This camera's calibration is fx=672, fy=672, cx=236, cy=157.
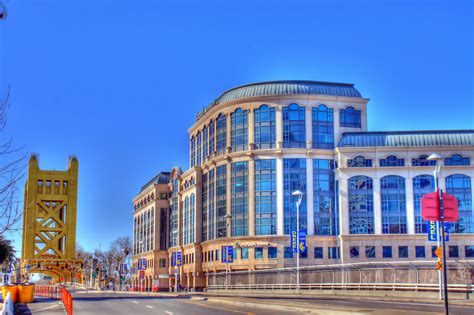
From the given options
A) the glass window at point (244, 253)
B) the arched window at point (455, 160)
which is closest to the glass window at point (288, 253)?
the glass window at point (244, 253)

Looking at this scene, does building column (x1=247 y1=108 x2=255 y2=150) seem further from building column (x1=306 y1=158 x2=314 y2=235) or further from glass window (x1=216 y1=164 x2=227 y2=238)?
building column (x1=306 y1=158 x2=314 y2=235)

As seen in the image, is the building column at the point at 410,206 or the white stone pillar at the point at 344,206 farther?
the white stone pillar at the point at 344,206

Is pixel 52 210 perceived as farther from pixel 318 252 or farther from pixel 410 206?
pixel 410 206

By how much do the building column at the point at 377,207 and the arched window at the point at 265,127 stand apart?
1563 cm

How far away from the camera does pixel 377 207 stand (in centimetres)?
9069

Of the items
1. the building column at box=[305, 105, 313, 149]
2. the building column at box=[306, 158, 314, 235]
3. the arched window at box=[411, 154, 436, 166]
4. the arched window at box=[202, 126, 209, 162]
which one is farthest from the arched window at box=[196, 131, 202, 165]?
the arched window at box=[411, 154, 436, 166]

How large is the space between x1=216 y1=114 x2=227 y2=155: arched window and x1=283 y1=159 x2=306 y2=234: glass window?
11416 millimetres

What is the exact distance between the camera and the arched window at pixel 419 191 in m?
89.7

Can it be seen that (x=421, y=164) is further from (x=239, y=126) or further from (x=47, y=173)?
(x=47, y=173)

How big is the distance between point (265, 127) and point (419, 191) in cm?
2327

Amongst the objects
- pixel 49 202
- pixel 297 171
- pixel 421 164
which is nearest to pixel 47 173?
pixel 49 202

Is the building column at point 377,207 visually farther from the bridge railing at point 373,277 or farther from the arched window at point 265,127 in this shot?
the bridge railing at point 373,277

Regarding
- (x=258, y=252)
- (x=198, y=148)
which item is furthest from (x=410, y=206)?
(x=198, y=148)

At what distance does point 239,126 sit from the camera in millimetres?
99312
